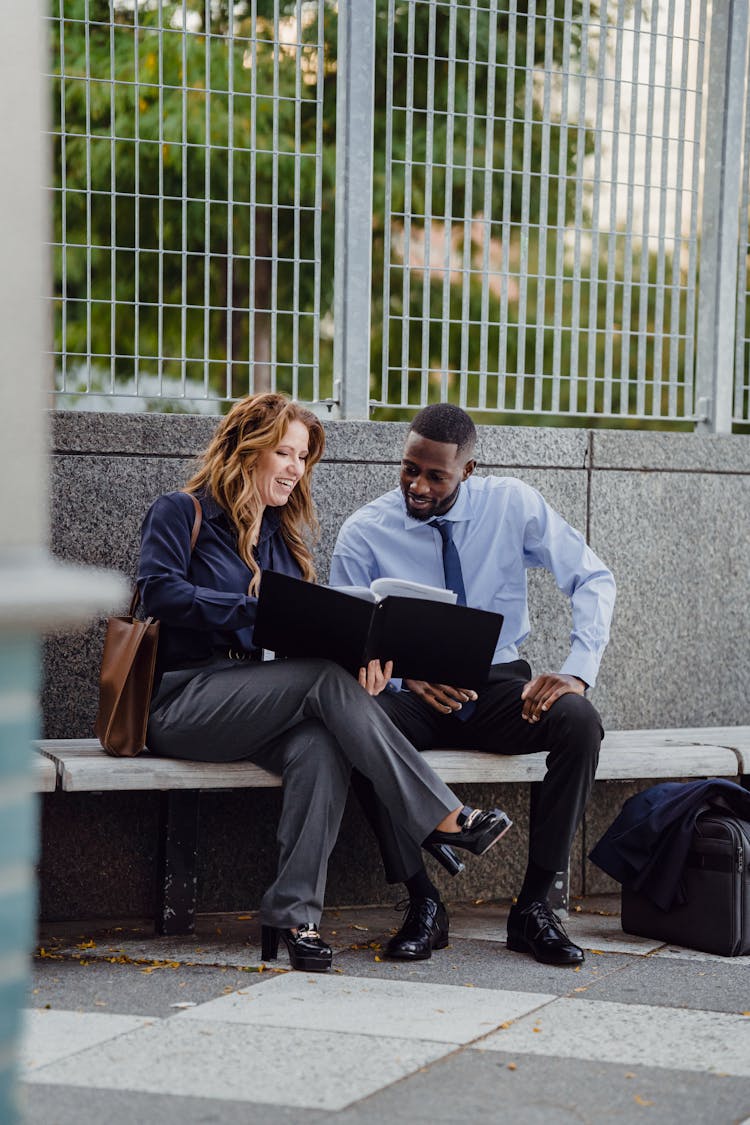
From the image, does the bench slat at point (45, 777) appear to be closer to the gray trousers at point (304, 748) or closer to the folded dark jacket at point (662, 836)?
the gray trousers at point (304, 748)

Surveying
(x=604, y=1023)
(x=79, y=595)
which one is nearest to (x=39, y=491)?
(x=79, y=595)

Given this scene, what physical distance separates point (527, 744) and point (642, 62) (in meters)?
3.16

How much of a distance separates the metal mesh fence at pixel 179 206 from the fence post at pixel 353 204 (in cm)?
10

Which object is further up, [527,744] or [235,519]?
[235,519]

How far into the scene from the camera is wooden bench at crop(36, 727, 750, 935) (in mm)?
4727

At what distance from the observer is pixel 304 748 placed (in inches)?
185

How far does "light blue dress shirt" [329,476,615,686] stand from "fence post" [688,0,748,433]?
164cm

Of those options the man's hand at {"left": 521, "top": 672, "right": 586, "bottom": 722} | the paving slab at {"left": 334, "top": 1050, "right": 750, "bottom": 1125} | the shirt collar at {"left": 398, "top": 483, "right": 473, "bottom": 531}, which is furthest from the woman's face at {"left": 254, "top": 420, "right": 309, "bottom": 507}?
the paving slab at {"left": 334, "top": 1050, "right": 750, "bottom": 1125}

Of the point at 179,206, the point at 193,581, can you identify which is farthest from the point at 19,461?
the point at 179,206

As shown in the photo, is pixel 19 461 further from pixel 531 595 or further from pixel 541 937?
pixel 531 595

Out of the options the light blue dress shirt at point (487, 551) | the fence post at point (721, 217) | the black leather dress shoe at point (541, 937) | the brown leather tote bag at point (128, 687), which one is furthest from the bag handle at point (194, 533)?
the fence post at point (721, 217)

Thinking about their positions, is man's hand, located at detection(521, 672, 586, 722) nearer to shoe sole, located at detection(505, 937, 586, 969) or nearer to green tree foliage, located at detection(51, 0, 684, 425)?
shoe sole, located at detection(505, 937, 586, 969)

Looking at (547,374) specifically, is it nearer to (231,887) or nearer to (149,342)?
(149,342)

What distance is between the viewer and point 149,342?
19.4 feet
